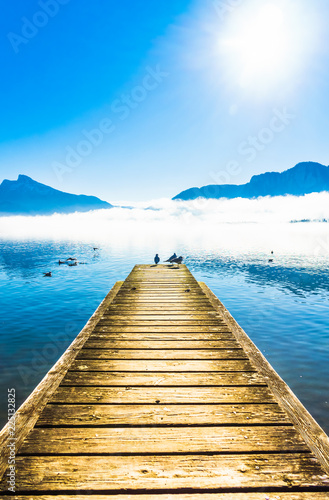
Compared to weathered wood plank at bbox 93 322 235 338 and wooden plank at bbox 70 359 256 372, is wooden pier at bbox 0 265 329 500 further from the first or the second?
weathered wood plank at bbox 93 322 235 338

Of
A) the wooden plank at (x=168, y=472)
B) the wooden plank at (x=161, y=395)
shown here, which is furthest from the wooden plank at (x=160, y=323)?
the wooden plank at (x=168, y=472)

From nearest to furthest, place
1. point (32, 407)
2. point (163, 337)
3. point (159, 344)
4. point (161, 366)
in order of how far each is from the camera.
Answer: point (32, 407) → point (161, 366) → point (159, 344) → point (163, 337)

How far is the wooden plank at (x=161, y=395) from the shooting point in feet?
12.7

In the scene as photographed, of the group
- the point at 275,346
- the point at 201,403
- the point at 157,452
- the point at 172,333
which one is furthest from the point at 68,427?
the point at 275,346

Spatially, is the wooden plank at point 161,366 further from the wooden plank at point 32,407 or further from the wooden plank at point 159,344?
the wooden plank at point 159,344

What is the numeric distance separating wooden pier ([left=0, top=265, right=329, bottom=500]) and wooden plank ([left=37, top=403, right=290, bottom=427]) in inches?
0.5

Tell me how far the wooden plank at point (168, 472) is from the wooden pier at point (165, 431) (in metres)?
0.01

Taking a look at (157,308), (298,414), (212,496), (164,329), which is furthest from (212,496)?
(157,308)

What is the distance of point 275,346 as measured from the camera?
38.7ft

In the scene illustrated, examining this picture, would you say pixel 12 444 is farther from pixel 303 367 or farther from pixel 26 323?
pixel 26 323

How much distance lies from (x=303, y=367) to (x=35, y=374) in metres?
9.89

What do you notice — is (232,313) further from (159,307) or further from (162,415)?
(162,415)

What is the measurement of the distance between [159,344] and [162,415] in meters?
2.37

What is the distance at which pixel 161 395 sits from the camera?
13.2 feet
